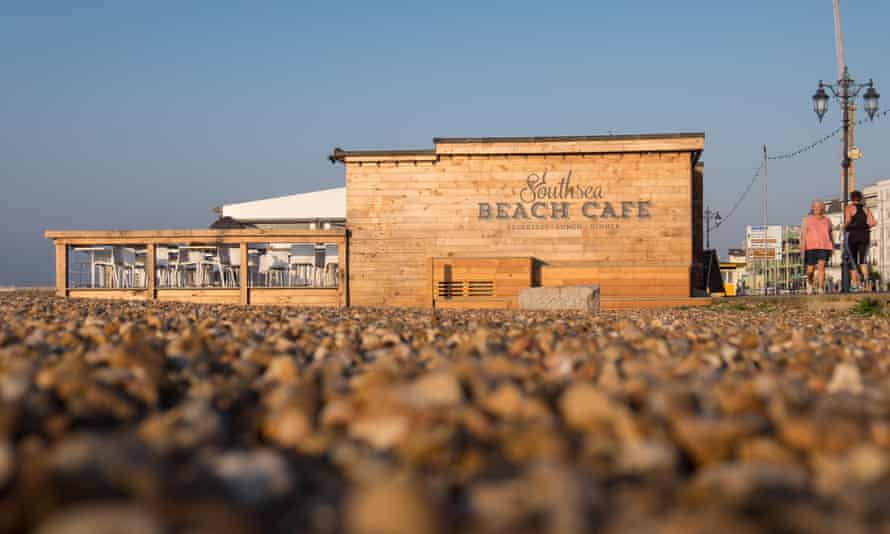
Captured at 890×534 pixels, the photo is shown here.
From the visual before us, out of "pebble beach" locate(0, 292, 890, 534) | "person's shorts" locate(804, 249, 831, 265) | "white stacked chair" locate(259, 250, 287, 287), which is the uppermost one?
"person's shorts" locate(804, 249, 831, 265)

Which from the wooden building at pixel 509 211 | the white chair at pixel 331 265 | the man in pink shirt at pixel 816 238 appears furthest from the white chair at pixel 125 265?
the man in pink shirt at pixel 816 238

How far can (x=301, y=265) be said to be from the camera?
581 inches

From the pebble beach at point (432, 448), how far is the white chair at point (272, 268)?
470 inches

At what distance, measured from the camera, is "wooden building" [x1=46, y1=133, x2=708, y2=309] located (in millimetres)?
14039

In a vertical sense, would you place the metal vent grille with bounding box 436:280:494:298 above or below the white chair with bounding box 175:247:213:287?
below

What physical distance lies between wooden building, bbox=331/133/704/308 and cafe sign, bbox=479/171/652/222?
0.7 inches

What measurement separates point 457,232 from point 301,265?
3143mm

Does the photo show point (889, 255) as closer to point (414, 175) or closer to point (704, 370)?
point (414, 175)

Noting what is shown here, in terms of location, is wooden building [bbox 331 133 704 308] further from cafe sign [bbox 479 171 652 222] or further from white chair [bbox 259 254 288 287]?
white chair [bbox 259 254 288 287]

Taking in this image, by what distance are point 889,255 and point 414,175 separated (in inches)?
2140

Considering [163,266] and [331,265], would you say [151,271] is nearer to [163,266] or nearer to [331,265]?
[163,266]

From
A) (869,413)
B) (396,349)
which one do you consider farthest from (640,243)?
(869,413)

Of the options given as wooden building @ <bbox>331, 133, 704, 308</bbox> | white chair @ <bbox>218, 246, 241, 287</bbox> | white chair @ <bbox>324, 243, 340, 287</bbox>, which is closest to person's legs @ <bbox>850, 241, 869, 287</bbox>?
wooden building @ <bbox>331, 133, 704, 308</bbox>

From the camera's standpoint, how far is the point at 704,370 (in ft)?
8.73
